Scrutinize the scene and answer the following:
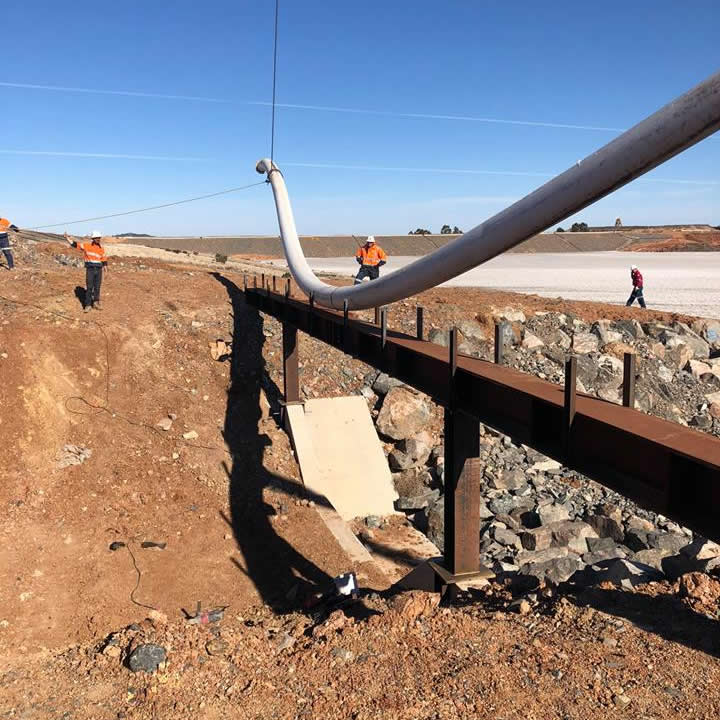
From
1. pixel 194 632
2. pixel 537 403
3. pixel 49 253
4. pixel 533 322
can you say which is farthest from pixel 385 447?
pixel 49 253

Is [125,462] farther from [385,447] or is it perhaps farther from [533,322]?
[533,322]

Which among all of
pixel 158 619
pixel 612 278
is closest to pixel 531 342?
pixel 158 619

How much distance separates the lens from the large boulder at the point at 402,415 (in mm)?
16859

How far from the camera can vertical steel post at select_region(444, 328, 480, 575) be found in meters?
8.34

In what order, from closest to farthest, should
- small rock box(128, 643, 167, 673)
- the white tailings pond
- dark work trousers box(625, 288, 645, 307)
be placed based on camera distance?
small rock box(128, 643, 167, 673) → dark work trousers box(625, 288, 645, 307) → the white tailings pond

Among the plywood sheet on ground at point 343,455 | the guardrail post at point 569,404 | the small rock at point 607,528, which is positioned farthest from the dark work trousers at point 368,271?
the guardrail post at point 569,404

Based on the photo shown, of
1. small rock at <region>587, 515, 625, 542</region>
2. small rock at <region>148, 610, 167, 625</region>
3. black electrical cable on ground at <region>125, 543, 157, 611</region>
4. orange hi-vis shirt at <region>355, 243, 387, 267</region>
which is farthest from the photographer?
orange hi-vis shirt at <region>355, 243, 387, 267</region>

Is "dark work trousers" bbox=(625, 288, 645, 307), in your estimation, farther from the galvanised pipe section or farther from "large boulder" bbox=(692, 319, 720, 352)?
the galvanised pipe section

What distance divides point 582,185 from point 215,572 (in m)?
9.03

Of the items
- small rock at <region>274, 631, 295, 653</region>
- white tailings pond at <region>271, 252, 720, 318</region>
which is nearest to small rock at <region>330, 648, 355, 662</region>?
small rock at <region>274, 631, 295, 653</region>

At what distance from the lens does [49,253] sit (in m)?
25.9

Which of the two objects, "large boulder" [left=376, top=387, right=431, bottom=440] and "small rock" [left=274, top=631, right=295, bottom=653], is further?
"large boulder" [left=376, top=387, right=431, bottom=440]

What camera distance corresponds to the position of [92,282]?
1708 cm

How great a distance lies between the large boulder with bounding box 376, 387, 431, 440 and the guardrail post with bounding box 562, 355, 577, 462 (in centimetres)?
1069
